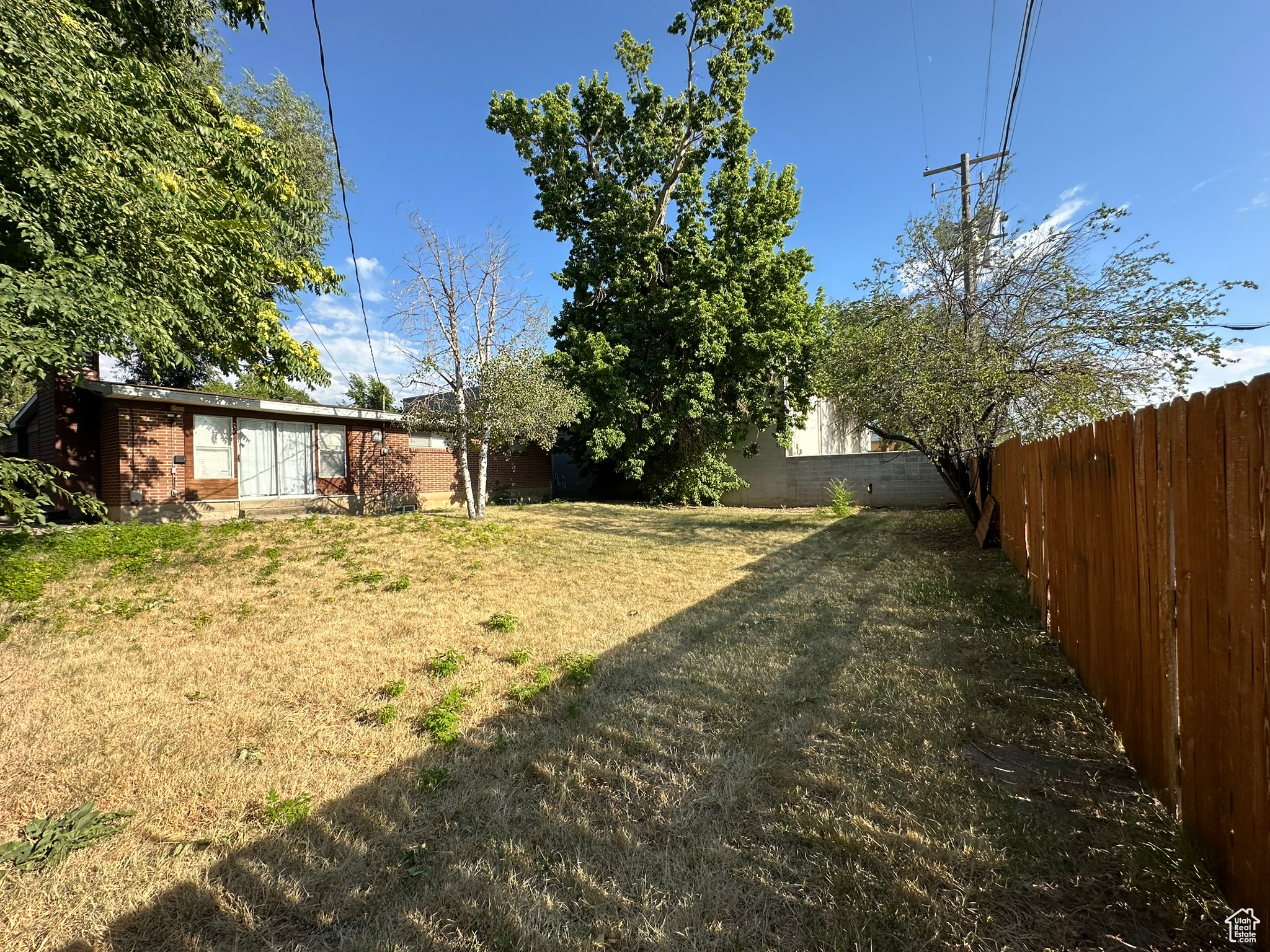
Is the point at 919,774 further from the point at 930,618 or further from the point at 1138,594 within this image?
the point at 930,618

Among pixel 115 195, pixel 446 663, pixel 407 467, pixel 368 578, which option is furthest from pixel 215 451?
pixel 446 663

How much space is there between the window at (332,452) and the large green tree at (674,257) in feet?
19.7

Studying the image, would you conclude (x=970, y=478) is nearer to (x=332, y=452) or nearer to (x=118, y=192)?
(x=118, y=192)

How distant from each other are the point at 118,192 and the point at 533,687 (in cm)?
567

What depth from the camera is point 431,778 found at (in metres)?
2.73

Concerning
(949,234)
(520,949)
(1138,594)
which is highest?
(949,234)

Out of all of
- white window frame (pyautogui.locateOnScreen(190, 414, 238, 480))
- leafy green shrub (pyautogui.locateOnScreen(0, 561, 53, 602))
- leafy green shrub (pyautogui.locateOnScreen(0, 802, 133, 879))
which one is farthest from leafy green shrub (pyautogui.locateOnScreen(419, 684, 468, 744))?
white window frame (pyautogui.locateOnScreen(190, 414, 238, 480))

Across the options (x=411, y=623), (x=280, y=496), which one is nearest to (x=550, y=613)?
(x=411, y=623)

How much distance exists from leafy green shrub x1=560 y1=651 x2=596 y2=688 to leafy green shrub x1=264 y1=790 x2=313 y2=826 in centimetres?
177

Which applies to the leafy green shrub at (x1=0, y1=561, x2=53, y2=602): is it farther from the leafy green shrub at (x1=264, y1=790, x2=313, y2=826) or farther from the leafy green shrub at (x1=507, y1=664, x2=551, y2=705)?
the leafy green shrub at (x1=507, y1=664, x2=551, y2=705)

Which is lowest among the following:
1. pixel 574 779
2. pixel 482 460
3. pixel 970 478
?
pixel 574 779

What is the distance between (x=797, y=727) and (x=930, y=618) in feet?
9.23

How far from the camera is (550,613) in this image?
18.5 ft

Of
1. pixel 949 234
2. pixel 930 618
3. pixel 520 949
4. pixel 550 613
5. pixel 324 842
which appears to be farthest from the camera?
pixel 949 234
